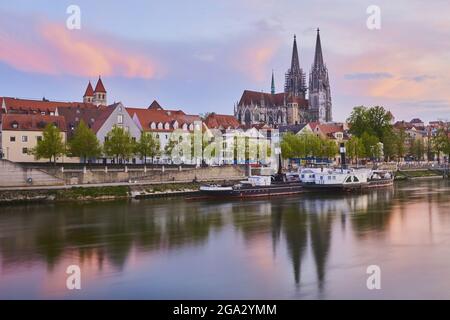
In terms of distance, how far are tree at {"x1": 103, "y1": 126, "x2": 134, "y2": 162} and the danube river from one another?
19.1 m

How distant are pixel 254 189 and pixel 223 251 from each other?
95.6ft

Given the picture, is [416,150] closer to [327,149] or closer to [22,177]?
[327,149]

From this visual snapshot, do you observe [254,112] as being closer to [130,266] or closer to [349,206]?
[349,206]

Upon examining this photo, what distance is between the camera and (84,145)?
198 ft

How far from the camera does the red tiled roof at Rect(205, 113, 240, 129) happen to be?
3759 inches

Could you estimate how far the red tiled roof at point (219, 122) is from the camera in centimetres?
9547

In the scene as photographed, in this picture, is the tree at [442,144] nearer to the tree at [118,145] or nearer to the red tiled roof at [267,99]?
the red tiled roof at [267,99]

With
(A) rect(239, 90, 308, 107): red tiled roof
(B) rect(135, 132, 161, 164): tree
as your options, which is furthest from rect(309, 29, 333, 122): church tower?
(B) rect(135, 132, 161, 164): tree

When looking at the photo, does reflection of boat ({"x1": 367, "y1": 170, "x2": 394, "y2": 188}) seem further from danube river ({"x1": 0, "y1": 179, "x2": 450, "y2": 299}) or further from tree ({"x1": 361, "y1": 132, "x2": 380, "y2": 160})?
danube river ({"x1": 0, "y1": 179, "x2": 450, "y2": 299})

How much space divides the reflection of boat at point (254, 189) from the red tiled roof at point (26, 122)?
22.6m

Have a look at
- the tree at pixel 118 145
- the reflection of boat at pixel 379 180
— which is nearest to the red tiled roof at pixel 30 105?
the tree at pixel 118 145

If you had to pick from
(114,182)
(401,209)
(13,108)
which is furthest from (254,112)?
(401,209)

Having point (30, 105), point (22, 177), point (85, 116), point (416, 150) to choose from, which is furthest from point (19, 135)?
point (416, 150)
